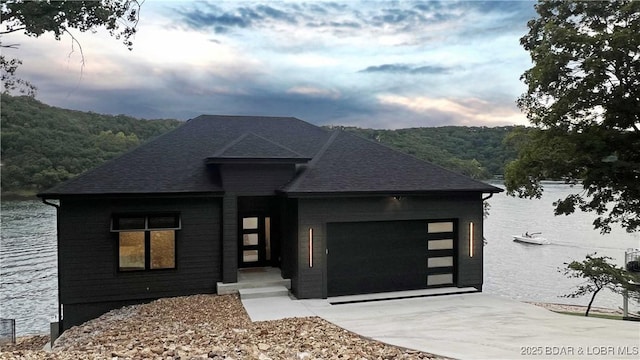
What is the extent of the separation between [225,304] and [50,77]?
46.4 ft

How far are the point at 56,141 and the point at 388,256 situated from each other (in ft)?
87.5

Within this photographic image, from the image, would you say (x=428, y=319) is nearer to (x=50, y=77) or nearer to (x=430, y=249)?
(x=430, y=249)

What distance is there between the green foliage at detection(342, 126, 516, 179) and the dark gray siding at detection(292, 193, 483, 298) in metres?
21.1

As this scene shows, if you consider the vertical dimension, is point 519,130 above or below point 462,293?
above

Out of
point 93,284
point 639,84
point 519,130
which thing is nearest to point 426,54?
point 519,130

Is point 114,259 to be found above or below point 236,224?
below

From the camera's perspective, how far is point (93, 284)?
8656 mm

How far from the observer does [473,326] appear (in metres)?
6.56

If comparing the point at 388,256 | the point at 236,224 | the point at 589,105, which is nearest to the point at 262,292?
the point at 236,224

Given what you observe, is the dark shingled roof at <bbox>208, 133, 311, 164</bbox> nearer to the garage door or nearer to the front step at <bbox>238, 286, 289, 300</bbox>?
the garage door

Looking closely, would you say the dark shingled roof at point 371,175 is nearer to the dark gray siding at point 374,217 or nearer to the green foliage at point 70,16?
the dark gray siding at point 374,217

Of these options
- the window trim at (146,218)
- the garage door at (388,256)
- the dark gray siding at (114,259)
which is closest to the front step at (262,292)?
the dark gray siding at (114,259)

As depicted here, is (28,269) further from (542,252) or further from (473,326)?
(542,252)

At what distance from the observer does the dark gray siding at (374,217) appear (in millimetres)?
8578
